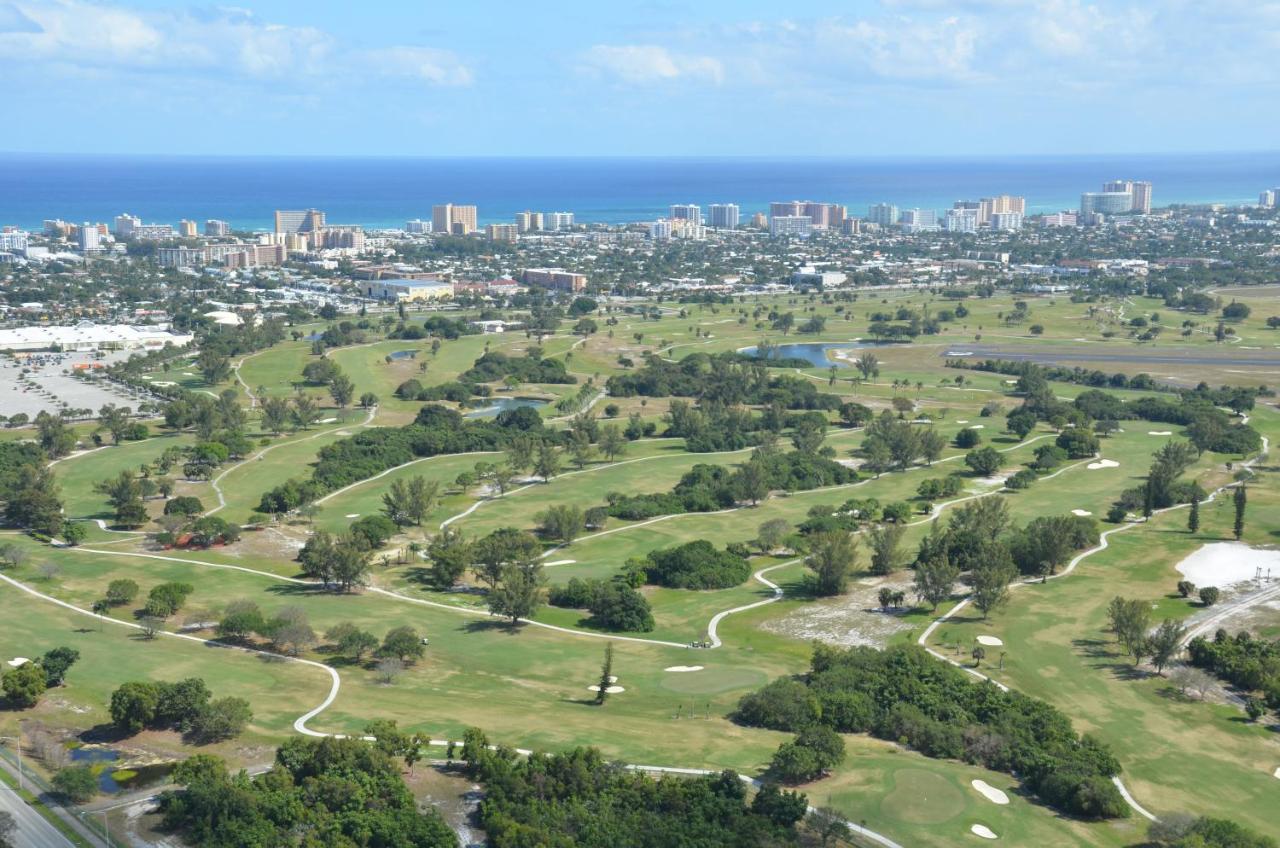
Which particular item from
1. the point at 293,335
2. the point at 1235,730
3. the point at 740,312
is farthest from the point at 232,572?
the point at 740,312

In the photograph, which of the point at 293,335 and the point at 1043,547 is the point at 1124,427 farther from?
the point at 293,335

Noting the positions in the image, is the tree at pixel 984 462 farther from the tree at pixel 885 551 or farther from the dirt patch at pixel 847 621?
the dirt patch at pixel 847 621

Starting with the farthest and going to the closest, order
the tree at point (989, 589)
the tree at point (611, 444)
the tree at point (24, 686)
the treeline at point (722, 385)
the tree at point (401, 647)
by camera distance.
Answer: the treeline at point (722, 385) → the tree at point (611, 444) → the tree at point (989, 589) → the tree at point (401, 647) → the tree at point (24, 686)

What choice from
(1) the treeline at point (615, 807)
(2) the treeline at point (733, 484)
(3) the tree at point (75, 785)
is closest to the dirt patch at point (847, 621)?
(2) the treeline at point (733, 484)

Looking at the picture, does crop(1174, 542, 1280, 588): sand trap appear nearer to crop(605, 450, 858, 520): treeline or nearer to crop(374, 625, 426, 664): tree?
crop(605, 450, 858, 520): treeline

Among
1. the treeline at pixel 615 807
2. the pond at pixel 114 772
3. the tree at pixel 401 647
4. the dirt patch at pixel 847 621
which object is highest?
the treeline at pixel 615 807

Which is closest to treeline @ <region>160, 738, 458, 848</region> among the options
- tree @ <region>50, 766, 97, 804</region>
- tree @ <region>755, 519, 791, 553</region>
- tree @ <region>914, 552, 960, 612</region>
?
tree @ <region>50, 766, 97, 804</region>
